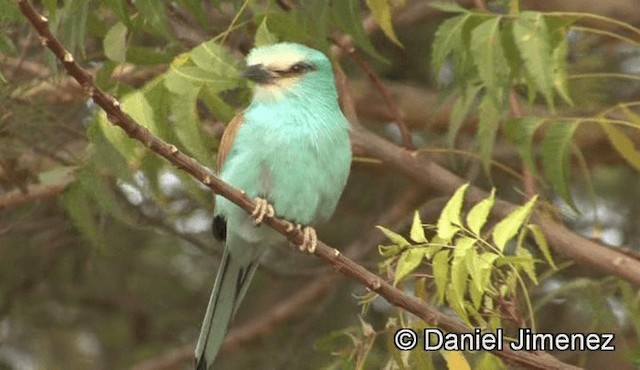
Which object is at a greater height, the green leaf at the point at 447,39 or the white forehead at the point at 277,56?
the green leaf at the point at 447,39

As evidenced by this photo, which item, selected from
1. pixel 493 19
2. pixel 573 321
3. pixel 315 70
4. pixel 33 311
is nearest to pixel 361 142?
pixel 315 70

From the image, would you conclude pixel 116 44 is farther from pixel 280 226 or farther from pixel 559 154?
pixel 559 154

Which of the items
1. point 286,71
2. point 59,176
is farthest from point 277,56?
point 59,176

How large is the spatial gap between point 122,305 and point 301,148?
285 cm

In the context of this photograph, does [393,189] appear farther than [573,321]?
Yes

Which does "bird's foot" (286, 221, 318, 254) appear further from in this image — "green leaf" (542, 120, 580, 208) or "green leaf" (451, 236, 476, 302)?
"green leaf" (542, 120, 580, 208)

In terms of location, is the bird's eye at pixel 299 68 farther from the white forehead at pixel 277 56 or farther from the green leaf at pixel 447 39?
the green leaf at pixel 447 39

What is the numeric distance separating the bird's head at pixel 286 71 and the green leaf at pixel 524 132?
0.52 m

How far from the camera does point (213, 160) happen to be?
3.44m

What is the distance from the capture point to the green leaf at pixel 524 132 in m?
3.51

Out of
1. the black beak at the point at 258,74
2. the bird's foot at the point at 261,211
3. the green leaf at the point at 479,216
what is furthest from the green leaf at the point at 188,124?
the green leaf at the point at 479,216

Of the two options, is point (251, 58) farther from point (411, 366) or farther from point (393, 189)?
point (393, 189)

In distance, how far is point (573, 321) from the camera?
5648mm

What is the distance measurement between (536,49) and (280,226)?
73cm
